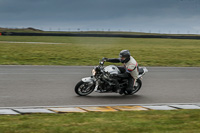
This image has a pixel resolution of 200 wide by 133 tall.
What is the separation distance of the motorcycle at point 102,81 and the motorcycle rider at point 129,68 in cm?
15

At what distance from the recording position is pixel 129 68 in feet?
34.5

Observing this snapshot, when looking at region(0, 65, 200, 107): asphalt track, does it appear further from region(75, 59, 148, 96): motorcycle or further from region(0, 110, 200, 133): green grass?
region(0, 110, 200, 133): green grass

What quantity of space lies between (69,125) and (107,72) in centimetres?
396

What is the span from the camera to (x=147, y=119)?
24.5 feet

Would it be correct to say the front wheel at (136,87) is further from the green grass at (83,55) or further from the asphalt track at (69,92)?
the green grass at (83,55)

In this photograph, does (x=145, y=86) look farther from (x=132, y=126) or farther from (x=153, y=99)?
(x=132, y=126)

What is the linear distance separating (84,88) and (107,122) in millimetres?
3663

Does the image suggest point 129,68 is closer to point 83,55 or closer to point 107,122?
point 107,122

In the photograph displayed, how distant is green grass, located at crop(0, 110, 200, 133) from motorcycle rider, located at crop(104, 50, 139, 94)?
2384mm

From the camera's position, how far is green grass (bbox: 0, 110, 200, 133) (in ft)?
20.9

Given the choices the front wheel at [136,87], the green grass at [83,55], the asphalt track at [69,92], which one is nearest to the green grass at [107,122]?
the asphalt track at [69,92]

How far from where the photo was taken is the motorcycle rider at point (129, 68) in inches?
408

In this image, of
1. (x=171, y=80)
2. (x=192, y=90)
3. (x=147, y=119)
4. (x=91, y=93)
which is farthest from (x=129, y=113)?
(x=171, y=80)

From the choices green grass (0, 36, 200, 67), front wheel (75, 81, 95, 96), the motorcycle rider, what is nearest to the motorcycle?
front wheel (75, 81, 95, 96)
